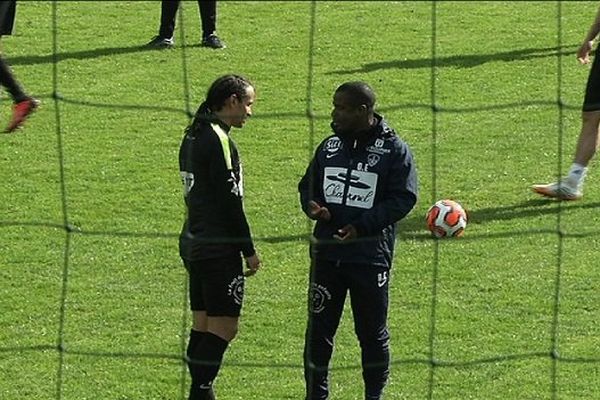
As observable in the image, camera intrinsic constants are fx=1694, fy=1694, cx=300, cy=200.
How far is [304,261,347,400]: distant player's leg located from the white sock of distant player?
135 inches

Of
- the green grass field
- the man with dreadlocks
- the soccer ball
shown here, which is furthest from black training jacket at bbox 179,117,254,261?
the soccer ball

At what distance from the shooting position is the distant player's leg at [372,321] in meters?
8.05

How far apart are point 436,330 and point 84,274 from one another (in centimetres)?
229

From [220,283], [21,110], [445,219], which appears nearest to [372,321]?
[220,283]

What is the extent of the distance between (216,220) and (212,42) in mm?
7154

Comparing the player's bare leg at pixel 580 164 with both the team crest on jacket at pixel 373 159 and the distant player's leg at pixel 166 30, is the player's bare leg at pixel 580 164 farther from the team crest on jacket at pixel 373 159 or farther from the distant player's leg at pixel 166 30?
the distant player's leg at pixel 166 30

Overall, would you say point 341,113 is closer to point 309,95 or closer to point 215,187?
point 215,187

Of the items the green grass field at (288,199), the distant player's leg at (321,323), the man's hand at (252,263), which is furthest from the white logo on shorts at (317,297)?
the green grass field at (288,199)

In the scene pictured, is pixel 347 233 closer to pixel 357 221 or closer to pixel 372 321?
pixel 357 221

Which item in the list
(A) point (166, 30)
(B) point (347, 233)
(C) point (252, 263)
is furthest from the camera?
(A) point (166, 30)

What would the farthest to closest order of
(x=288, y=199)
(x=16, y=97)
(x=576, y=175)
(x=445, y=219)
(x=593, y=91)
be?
1. (x=288, y=199)
2. (x=576, y=175)
3. (x=593, y=91)
4. (x=445, y=219)
5. (x=16, y=97)

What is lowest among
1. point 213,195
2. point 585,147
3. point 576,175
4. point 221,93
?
point 576,175

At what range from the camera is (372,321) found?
8117 mm

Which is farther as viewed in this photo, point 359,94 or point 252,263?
point 252,263
